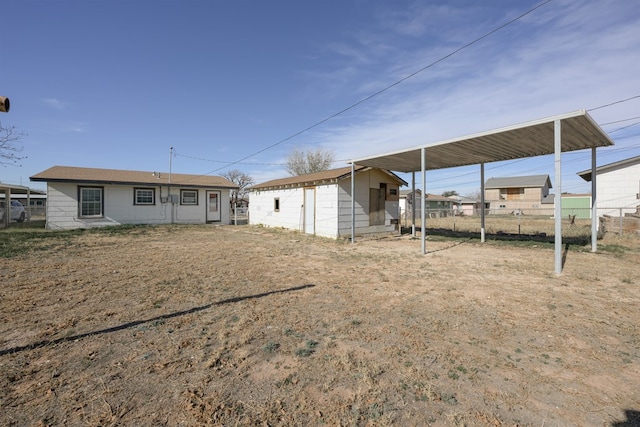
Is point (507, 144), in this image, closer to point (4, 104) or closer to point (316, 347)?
point (316, 347)

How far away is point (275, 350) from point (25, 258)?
8.50 metres

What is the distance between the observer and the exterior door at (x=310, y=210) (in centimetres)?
1426

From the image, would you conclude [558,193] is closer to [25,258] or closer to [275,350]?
[275,350]

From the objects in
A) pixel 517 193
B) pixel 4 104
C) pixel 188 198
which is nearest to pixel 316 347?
pixel 4 104

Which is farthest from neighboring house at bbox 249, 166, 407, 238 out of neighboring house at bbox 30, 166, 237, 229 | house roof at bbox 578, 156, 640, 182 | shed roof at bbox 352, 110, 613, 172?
house roof at bbox 578, 156, 640, 182

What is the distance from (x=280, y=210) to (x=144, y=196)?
8.46 meters

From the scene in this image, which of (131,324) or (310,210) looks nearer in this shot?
(131,324)

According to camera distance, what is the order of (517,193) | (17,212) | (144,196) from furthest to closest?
(517,193)
(17,212)
(144,196)

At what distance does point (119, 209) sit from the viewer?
16688 millimetres

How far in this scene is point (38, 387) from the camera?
2.38 m

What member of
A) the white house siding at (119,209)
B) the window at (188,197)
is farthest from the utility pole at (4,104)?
the window at (188,197)

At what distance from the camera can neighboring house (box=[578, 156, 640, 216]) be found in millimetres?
17219

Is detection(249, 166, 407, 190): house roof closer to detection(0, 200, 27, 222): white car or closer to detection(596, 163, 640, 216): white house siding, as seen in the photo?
detection(596, 163, 640, 216): white house siding

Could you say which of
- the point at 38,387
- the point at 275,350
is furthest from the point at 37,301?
the point at 275,350
